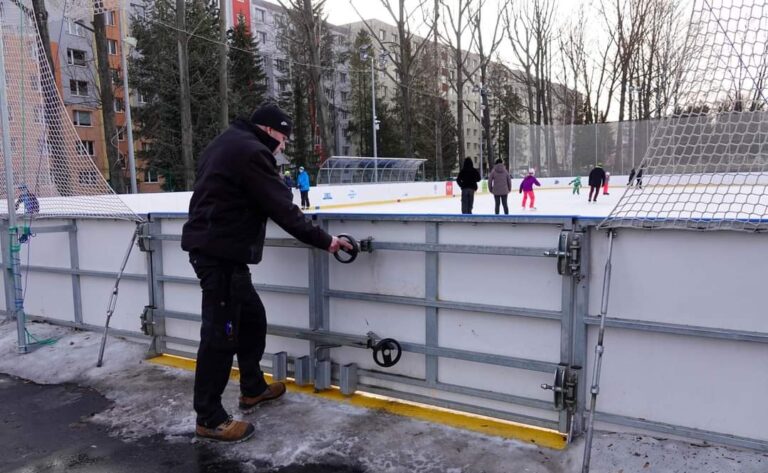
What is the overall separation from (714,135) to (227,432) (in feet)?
10.3

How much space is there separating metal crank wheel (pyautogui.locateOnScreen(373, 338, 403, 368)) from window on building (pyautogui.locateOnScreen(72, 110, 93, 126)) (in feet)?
157

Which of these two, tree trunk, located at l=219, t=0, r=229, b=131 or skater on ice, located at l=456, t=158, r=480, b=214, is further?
tree trunk, located at l=219, t=0, r=229, b=131

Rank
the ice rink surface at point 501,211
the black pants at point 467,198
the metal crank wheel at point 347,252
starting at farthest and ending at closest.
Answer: the ice rink surface at point 501,211, the black pants at point 467,198, the metal crank wheel at point 347,252

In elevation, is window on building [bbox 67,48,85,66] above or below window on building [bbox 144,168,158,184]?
above

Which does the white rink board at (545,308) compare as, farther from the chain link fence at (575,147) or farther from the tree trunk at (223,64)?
the chain link fence at (575,147)

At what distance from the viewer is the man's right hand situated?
3451 mm

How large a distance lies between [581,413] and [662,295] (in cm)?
76

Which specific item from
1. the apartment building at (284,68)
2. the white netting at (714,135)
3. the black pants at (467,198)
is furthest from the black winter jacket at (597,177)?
the apartment building at (284,68)

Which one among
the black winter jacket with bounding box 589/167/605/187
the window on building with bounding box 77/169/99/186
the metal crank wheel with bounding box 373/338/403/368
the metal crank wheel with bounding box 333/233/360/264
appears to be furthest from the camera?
the black winter jacket with bounding box 589/167/605/187

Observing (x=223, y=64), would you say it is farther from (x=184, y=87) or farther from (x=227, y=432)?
(x=227, y=432)

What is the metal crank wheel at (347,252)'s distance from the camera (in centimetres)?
364

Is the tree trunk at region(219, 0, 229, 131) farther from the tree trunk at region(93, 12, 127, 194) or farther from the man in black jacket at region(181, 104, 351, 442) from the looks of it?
the man in black jacket at region(181, 104, 351, 442)

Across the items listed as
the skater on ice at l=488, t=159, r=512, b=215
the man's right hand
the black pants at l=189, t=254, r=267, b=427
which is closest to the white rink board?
the man's right hand

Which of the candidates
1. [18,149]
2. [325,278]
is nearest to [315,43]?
[18,149]
